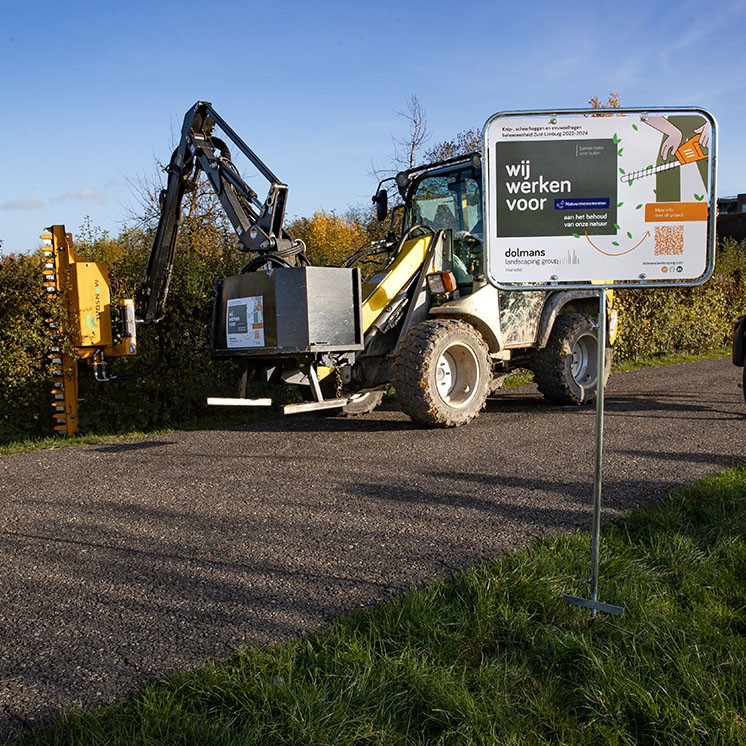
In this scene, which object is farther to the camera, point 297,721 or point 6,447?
point 6,447

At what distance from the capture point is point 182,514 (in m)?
4.76

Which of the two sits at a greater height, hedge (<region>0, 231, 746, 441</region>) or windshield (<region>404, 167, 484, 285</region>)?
windshield (<region>404, 167, 484, 285</region>)

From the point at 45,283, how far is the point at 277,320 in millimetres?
2479

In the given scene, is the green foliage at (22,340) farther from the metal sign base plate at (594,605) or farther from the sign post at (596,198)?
the metal sign base plate at (594,605)

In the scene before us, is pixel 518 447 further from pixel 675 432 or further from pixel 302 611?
pixel 302 611

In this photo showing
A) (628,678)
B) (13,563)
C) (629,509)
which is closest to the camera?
(628,678)

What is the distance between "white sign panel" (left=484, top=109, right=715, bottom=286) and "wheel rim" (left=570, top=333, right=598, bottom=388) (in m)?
6.54

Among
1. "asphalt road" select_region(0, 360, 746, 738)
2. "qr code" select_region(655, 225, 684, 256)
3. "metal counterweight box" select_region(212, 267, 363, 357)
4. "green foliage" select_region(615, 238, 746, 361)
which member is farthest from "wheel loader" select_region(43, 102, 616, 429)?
"green foliage" select_region(615, 238, 746, 361)

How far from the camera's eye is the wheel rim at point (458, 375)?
777 centimetres

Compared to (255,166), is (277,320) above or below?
below

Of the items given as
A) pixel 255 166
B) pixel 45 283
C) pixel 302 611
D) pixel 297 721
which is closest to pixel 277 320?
pixel 255 166

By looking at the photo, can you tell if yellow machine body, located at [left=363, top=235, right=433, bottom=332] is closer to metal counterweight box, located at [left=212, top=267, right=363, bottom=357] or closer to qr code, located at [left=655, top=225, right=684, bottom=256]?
metal counterweight box, located at [left=212, top=267, right=363, bottom=357]

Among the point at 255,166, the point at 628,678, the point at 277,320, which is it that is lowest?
the point at 628,678

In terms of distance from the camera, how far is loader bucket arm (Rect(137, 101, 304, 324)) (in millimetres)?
7465
